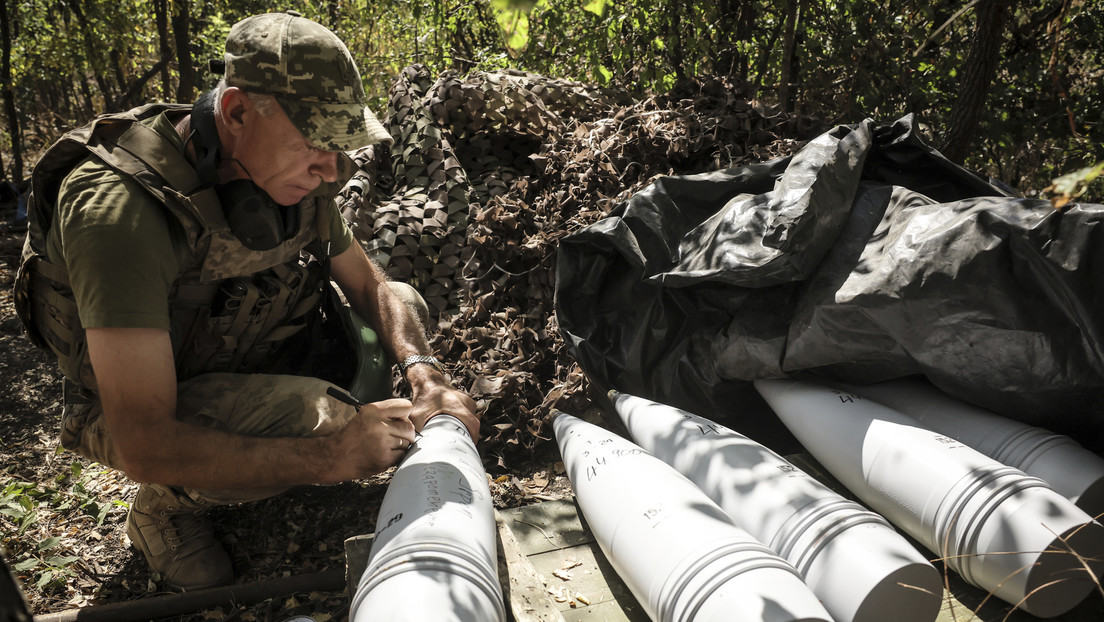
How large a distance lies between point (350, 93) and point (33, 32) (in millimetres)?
6459

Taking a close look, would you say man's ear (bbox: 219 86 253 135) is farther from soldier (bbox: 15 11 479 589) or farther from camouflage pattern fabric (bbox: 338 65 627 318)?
camouflage pattern fabric (bbox: 338 65 627 318)

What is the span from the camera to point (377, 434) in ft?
7.06

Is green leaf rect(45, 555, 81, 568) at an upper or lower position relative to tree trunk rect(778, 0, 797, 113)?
lower

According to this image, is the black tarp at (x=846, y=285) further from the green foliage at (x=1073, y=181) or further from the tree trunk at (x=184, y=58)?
the tree trunk at (x=184, y=58)

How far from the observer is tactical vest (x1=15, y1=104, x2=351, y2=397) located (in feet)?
6.76

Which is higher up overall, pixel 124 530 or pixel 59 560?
pixel 59 560

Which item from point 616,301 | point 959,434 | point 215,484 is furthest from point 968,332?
point 215,484

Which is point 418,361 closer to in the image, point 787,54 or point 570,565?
point 570,565

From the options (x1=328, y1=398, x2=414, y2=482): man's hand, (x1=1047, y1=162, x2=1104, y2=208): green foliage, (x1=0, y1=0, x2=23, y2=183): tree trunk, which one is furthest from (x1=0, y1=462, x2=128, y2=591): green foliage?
(x1=0, y1=0, x2=23, y2=183): tree trunk

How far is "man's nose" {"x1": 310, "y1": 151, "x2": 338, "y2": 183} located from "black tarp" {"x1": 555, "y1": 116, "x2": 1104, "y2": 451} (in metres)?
1.02

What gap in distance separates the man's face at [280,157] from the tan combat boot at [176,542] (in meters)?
1.00

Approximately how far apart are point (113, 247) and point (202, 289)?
1.39ft

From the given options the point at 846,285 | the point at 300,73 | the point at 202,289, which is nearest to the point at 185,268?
the point at 202,289

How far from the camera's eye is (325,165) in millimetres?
2189
